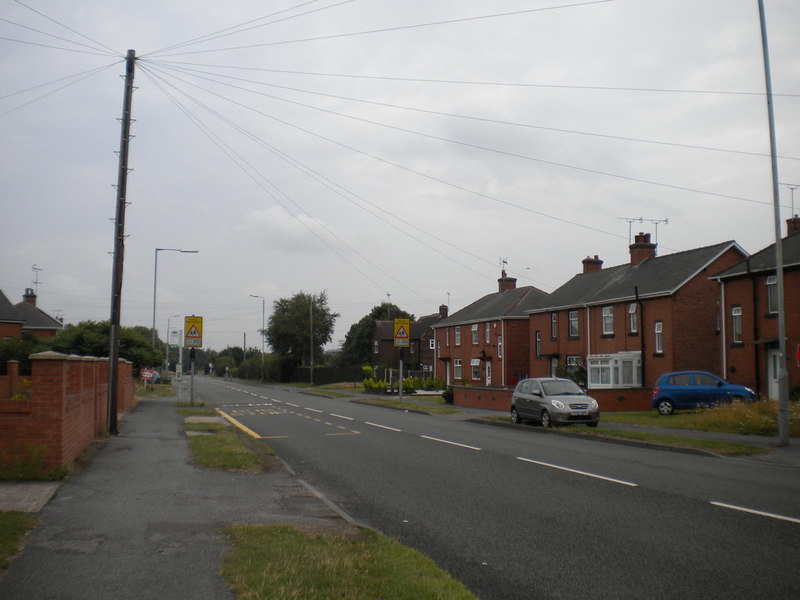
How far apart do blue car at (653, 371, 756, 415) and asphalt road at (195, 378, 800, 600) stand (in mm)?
10808

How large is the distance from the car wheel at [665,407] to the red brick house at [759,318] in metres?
4.34

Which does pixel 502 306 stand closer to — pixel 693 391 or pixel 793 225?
pixel 793 225

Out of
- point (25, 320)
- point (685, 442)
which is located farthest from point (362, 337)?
point (685, 442)

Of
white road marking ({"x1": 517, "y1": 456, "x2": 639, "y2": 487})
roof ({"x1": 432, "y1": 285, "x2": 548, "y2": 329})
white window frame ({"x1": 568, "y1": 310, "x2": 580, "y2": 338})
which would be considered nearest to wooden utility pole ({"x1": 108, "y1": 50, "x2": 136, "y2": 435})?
white road marking ({"x1": 517, "y1": 456, "x2": 639, "y2": 487})

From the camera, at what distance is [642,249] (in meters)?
41.1

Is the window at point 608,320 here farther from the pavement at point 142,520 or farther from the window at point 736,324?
the pavement at point 142,520

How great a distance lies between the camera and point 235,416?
26.6 meters

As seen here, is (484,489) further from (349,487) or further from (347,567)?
(347,567)

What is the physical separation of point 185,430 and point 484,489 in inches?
403

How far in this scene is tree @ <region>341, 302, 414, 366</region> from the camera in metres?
105

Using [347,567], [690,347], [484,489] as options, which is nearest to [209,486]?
[484,489]

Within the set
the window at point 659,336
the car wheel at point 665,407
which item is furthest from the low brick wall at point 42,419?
the window at point 659,336

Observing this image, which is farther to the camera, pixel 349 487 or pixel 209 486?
pixel 349 487

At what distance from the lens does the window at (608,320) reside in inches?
1544
